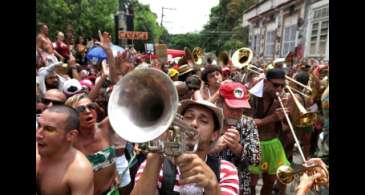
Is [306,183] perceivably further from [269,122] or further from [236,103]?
[269,122]

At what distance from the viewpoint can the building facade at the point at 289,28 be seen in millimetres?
20936

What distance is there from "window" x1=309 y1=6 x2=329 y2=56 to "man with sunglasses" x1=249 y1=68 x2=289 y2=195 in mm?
15704

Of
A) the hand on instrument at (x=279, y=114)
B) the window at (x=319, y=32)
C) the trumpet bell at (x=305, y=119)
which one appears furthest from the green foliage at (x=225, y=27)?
the hand on instrument at (x=279, y=114)

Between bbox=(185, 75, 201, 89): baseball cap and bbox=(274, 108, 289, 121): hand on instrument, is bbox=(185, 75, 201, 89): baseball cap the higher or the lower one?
A: the higher one

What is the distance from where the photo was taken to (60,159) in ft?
9.84

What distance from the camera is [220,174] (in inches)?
107

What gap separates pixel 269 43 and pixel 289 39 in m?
7.20

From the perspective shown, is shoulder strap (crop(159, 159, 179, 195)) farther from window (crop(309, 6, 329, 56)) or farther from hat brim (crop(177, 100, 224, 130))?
window (crop(309, 6, 329, 56))

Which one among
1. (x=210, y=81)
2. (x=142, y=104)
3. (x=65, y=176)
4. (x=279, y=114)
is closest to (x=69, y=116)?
(x=65, y=176)

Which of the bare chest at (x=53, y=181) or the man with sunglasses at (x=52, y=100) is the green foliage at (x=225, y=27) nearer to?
the man with sunglasses at (x=52, y=100)

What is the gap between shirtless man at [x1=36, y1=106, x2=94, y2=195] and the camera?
2857 mm

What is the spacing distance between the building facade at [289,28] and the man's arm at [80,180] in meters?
15.6

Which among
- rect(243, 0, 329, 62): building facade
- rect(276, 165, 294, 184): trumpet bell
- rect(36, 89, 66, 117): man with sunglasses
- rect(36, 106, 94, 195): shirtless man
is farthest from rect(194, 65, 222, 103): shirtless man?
rect(243, 0, 329, 62): building facade
